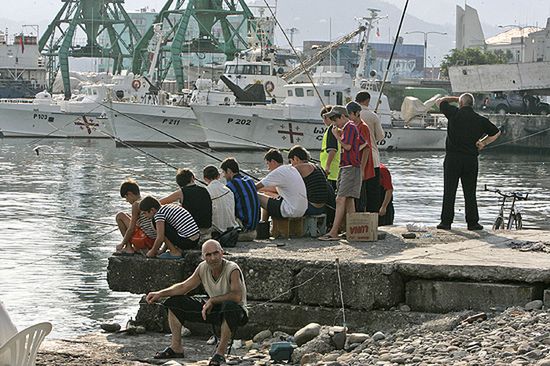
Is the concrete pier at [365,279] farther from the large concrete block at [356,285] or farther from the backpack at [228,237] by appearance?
the backpack at [228,237]

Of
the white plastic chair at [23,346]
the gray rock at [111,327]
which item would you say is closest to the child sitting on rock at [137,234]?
the gray rock at [111,327]

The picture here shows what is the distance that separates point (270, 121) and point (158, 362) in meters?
42.5

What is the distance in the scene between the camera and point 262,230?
→ 41.8 ft

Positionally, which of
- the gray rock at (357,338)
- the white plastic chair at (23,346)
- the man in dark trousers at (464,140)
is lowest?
the gray rock at (357,338)

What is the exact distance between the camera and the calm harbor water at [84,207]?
14.4 meters

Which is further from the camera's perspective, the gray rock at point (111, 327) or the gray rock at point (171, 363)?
the gray rock at point (111, 327)

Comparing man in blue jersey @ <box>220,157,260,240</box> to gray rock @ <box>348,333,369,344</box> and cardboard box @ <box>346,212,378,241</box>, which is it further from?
gray rock @ <box>348,333,369,344</box>

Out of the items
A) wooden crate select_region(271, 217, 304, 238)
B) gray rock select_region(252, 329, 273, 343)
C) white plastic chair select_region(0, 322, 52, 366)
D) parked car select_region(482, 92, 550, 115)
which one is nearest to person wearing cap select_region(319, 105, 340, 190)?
wooden crate select_region(271, 217, 304, 238)

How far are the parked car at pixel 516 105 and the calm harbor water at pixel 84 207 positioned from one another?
1512cm

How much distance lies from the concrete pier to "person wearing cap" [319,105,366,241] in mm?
487

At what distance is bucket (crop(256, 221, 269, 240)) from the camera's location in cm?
1272

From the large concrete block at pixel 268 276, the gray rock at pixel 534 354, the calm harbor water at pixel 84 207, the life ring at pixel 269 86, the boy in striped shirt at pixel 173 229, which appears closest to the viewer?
the gray rock at pixel 534 354

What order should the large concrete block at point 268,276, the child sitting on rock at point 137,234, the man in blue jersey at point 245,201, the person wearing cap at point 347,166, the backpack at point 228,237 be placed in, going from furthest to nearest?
the person wearing cap at point 347,166 → the man in blue jersey at point 245,201 → the backpack at point 228,237 → the child sitting on rock at point 137,234 → the large concrete block at point 268,276

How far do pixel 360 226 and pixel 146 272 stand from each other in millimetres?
2007
